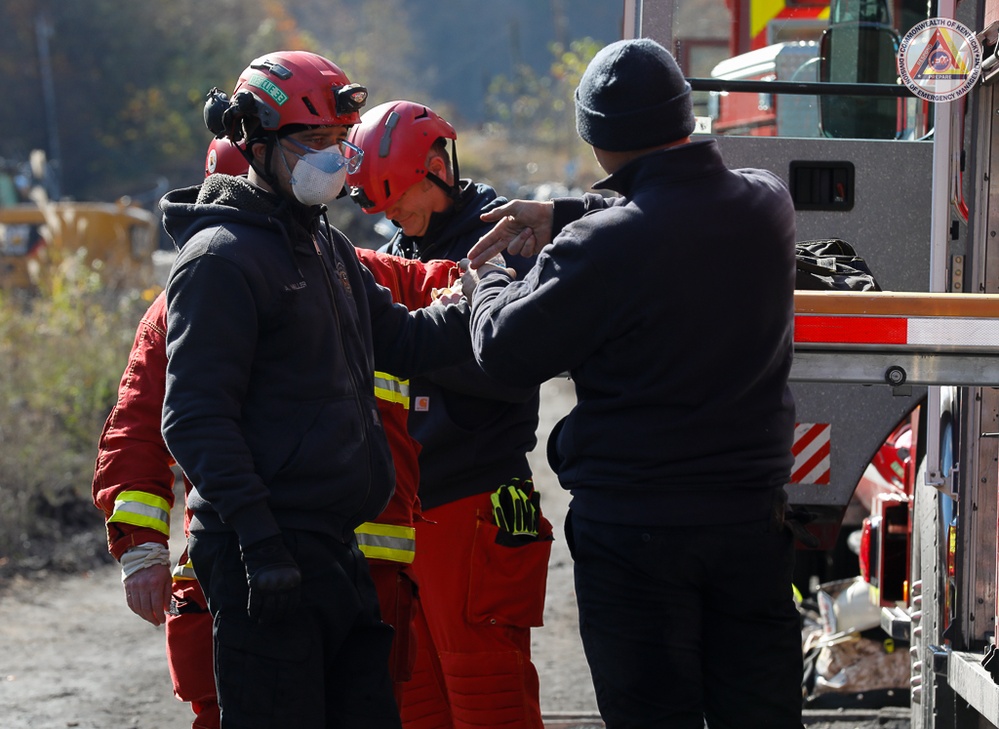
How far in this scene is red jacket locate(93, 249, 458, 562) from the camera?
2998mm

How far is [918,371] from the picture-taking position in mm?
2729

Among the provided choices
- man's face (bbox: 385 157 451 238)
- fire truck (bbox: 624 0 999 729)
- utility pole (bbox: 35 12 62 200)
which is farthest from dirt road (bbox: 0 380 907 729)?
utility pole (bbox: 35 12 62 200)

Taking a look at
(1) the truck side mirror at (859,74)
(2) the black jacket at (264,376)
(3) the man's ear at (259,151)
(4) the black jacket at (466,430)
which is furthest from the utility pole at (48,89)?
(2) the black jacket at (264,376)

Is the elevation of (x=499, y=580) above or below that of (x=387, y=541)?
below

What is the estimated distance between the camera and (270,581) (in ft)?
8.46

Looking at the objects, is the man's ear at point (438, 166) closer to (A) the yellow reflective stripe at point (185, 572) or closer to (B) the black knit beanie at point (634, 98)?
(B) the black knit beanie at point (634, 98)

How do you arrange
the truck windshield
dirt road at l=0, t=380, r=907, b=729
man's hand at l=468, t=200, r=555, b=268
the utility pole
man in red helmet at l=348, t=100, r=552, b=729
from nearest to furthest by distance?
man's hand at l=468, t=200, r=555, b=268 < man in red helmet at l=348, t=100, r=552, b=729 < the truck windshield < dirt road at l=0, t=380, r=907, b=729 < the utility pole

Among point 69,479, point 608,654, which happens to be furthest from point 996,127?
point 69,479

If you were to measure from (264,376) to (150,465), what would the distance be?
1.63 feet

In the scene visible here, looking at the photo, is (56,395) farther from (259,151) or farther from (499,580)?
(259,151)

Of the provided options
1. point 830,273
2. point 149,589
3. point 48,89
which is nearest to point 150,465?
point 149,589

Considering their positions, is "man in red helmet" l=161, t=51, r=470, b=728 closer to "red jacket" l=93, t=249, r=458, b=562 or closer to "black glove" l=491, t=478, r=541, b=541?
"red jacket" l=93, t=249, r=458, b=562

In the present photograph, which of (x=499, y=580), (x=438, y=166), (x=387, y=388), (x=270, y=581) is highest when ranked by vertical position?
(x=438, y=166)

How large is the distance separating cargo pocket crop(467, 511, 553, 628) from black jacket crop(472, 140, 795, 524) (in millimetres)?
980
